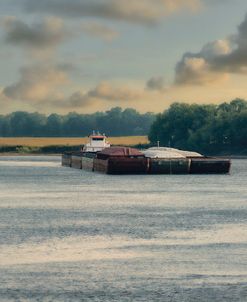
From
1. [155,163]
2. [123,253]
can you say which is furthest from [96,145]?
[123,253]

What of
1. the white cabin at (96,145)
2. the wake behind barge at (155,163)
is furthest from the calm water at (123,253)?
the white cabin at (96,145)

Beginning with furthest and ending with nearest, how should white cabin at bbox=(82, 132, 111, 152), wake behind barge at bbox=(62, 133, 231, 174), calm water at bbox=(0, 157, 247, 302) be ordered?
white cabin at bbox=(82, 132, 111, 152)
wake behind barge at bbox=(62, 133, 231, 174)
calm water at bbox=(0, 157, 247, 302)

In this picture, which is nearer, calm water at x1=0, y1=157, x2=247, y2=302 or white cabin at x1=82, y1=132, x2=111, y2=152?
calm water at x1=0, y1=157, x2=247, y2=302

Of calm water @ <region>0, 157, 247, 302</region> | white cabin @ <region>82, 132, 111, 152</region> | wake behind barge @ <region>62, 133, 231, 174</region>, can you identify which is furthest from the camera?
white cabin @ <region>82, 132, 111, 152</region>

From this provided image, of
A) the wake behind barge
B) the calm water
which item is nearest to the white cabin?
the wake behind barge

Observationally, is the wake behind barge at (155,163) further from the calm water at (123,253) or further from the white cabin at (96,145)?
the calm water at (123,253)

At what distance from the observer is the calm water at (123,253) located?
1964cm

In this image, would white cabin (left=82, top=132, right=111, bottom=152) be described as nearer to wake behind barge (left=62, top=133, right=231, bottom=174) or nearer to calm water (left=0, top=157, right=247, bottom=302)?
wake behind barge (left=62, top=133, right=231, bottom=174)

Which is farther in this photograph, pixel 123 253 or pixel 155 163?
pixel 155 163

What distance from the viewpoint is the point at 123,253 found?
26.2 meters

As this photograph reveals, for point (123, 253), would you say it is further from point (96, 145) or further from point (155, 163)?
point (96, 145)

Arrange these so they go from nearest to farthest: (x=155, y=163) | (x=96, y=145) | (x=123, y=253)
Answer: (x=123, y=253), (x=155, y=163), (x=96, y=145)

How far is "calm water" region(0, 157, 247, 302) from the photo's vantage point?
19.6 metres

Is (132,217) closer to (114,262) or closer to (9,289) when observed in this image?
(114,262)
